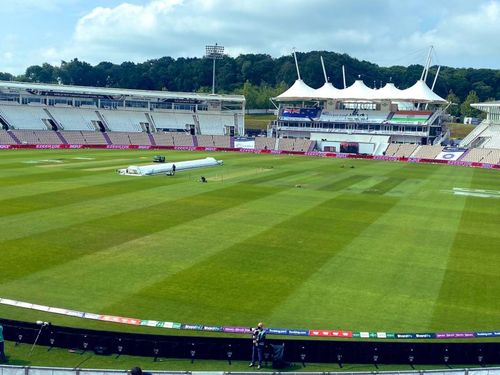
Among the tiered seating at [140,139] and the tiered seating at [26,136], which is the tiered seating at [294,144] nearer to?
the tiered seating at [140,139]

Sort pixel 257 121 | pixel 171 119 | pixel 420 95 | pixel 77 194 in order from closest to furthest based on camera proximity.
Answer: pixel 77 194 → pixel 420 95 → pixel 171 119 → pixel 257 121

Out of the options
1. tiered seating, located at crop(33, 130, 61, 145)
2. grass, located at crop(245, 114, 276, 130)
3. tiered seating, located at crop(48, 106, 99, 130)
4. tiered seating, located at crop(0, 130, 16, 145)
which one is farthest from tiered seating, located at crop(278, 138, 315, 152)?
tiered seating, located at crop(0, 130, 16, 145)

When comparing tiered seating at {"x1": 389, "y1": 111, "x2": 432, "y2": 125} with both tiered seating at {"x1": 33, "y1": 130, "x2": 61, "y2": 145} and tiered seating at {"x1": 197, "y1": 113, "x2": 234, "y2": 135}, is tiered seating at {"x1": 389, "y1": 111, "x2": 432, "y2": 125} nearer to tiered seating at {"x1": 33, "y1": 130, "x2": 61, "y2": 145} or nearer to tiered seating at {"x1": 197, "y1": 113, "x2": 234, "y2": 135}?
tiered seating at {"x1": 197, "y1": 113, "x2": 234, "y2": 135}

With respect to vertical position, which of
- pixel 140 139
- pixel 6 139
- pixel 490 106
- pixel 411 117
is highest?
pixel 490 106

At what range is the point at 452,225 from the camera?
36625 millimetres

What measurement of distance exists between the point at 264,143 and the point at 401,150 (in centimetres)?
2716

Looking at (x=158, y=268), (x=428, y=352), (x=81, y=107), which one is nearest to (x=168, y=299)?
(x=158, y=268)

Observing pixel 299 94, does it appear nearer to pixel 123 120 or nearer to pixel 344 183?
pixel 123 120

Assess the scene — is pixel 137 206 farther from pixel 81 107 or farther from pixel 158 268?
pixel 81 107

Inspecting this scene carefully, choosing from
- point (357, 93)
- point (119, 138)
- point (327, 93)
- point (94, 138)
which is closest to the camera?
point (94, 138)

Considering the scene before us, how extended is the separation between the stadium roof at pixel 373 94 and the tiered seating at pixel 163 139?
89.3ft

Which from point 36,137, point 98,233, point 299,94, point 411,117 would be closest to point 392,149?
point 411,117

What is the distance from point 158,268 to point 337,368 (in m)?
10.7

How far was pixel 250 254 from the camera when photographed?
2700 cm
